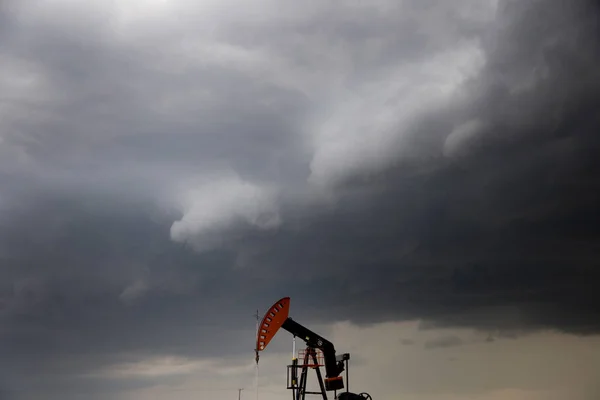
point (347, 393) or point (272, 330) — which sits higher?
point (272, 330)

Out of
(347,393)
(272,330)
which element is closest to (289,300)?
(272,330)

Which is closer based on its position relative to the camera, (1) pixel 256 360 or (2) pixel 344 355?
(1) pixel 256 360

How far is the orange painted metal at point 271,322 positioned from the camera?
4056 centimetres

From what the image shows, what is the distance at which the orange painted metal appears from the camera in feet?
133

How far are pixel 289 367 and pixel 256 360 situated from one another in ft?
11.6

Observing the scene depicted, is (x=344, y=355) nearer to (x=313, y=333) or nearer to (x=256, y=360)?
(x=313, y=333)

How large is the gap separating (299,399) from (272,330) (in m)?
5.83

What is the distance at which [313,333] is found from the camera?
42781mm

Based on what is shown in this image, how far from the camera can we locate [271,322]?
40.8 metres

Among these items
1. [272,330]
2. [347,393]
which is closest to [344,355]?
[347,393]

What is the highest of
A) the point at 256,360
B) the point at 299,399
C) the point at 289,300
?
the point at 289,300

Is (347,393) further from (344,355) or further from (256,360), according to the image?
(256,360)

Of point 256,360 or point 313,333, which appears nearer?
point 256,360

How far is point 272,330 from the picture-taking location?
40.8 m
